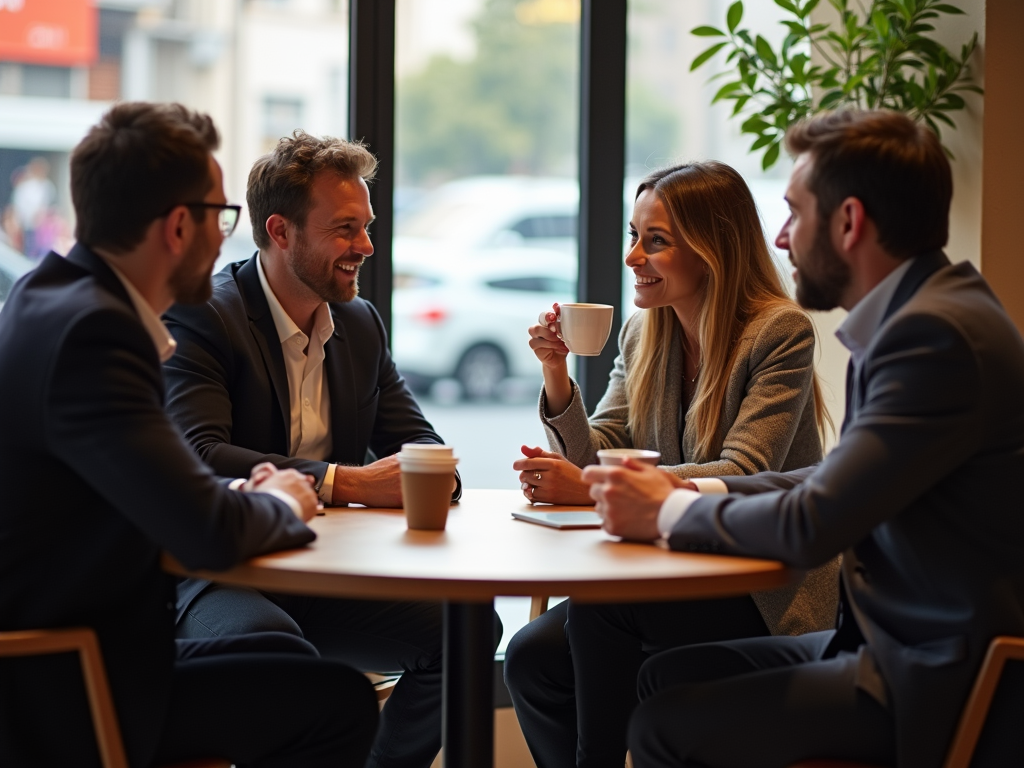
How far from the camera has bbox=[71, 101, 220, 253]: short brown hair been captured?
1630 millimetres

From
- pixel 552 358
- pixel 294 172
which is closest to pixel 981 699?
pixel 552 358

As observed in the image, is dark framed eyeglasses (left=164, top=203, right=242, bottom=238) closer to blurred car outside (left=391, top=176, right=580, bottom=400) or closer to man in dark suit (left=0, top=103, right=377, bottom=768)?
man in dark suit (left=0, top=103, right=377, bottom=768)

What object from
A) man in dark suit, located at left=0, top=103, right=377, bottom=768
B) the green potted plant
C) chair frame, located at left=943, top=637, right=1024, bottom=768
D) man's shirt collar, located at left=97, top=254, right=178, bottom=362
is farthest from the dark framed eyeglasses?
the green potted plant

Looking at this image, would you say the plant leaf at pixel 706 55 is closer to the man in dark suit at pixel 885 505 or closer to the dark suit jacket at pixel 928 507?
the man in dark suit at pixel 885 505

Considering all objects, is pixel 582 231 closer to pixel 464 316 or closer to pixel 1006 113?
pixel 1006 113

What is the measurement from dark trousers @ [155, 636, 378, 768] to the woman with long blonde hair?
0.55 metres

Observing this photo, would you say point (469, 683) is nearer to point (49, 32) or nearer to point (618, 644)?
point (618, 644)

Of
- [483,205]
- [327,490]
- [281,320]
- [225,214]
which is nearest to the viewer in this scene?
[225,214]

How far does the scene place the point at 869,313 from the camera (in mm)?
1713

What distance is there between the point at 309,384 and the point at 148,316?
791 mm

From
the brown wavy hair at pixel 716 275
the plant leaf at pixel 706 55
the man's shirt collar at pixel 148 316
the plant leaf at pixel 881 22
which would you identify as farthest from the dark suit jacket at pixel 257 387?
the plant leaf at pixel 881 22

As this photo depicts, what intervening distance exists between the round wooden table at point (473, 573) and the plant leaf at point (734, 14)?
1.74 metres

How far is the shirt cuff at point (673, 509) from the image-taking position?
165 centimetres

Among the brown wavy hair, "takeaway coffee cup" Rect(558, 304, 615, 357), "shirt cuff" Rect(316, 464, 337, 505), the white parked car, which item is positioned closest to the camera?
"shirt cuff" Rect(316, 464, 337, 505)
